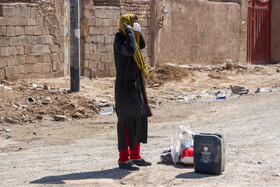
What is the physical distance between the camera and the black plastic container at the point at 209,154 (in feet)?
16.6

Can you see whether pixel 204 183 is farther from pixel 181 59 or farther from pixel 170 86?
pixel 181 59

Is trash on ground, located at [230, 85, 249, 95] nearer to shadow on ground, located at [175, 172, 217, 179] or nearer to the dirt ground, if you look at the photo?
the dirt ground

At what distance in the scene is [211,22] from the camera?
1692cm

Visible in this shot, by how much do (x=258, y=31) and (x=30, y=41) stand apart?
11.2 meters

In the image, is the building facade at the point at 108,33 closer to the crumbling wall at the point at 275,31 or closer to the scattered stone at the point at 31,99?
the scattered stone at the point at 31,99

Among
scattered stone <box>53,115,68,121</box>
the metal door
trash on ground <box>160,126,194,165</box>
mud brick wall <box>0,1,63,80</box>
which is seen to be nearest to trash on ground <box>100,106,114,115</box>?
scattered stone <box>53,115,68,121</box>

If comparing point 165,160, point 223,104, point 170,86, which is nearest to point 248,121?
point 223,104

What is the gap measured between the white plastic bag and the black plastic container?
38 centimetres

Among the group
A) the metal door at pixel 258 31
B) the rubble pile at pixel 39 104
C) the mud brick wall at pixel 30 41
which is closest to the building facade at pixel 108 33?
the mud brick wall at pixel 30 41

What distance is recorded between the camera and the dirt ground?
16.7ft

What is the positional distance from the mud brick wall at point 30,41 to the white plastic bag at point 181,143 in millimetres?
5756

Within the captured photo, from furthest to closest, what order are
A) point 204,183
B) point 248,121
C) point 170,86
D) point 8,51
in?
point 170,86 → point 8,51 → point 248,121 → point 204,183

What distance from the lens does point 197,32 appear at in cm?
1638

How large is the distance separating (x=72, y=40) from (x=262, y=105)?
4052 millimetres
